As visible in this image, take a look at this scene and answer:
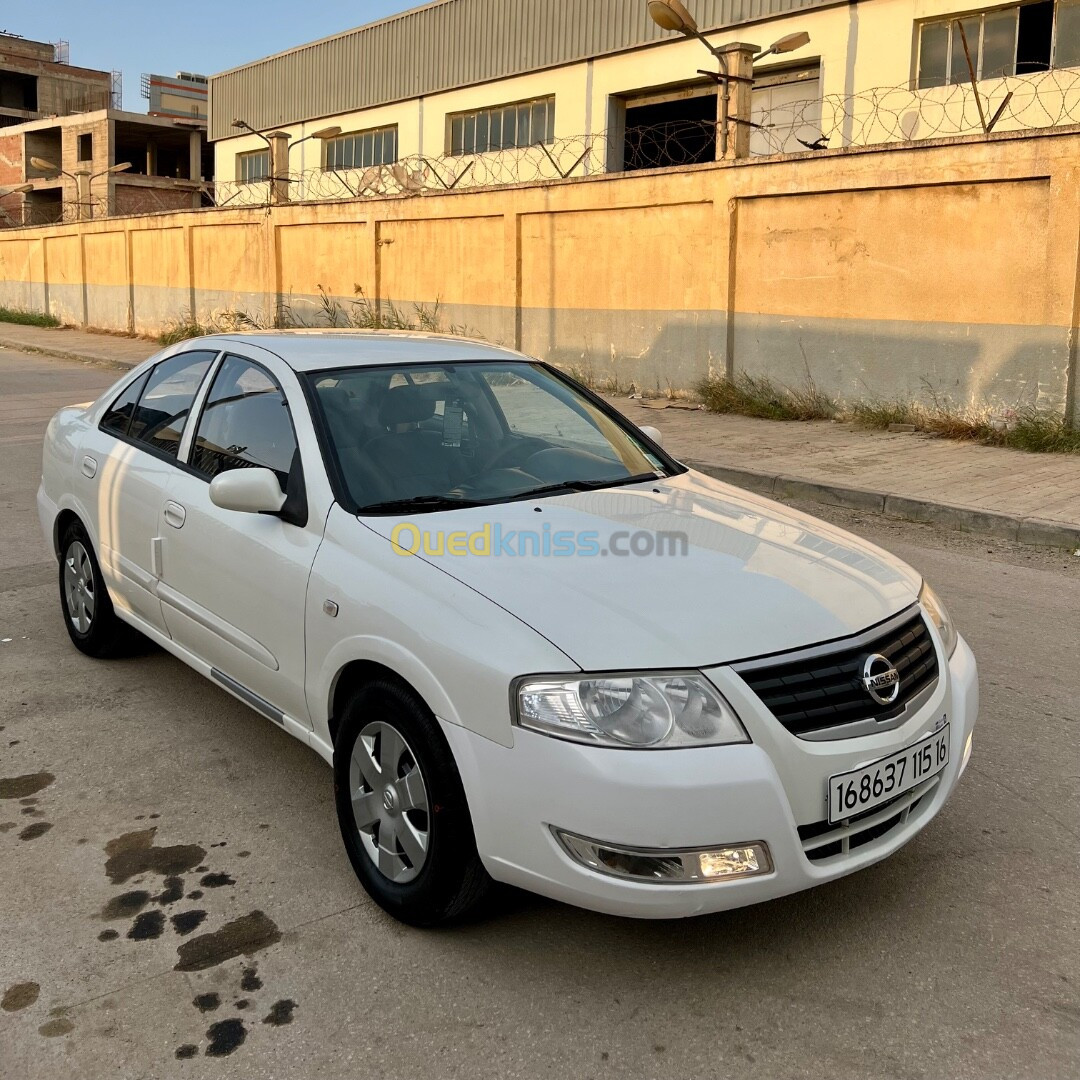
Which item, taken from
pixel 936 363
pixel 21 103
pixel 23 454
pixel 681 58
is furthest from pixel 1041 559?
pixel 21 103

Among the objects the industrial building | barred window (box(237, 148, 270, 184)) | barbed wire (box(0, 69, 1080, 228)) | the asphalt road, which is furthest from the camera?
barred window (box(237, 148, 270, 184))

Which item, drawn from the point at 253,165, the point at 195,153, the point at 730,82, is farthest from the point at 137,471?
the point at 195,153

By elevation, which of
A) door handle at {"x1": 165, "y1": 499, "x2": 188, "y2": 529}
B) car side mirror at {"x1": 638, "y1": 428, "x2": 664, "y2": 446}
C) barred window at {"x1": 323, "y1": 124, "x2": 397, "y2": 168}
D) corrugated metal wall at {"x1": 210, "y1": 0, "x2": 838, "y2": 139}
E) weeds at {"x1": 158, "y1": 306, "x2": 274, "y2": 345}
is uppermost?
A: corrugated metal wall at {"x1": 210, "y1": 0, "x2": 838, "y2": 139}

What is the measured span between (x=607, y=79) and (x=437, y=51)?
626 centimetres

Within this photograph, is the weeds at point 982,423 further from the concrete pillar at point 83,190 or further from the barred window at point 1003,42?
the concrete pillar at point 83,190

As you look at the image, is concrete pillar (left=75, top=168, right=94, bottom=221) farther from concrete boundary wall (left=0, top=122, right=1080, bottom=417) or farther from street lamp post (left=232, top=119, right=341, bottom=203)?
A: concrete boundary wall (left=0, top=122, right=1080, bottom=417)

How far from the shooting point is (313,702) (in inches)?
139

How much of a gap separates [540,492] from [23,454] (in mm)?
9153

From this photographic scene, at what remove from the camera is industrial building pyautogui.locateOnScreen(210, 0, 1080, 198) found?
18609mm

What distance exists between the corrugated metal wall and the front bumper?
816 inches

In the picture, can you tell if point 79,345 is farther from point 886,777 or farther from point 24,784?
point 886,777

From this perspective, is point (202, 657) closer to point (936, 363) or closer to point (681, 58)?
point (936, 363)

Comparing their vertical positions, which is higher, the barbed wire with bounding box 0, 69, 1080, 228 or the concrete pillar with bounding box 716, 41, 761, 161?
the barbed wire with bounding box 0, 69, 1080, 228

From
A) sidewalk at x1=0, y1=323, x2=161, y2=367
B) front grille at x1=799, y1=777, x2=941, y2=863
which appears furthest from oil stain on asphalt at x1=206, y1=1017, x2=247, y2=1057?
sidewalk at x1=0, y1=323, x2=161, y2=367
